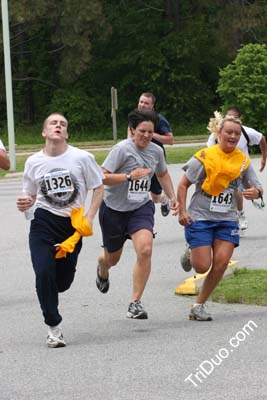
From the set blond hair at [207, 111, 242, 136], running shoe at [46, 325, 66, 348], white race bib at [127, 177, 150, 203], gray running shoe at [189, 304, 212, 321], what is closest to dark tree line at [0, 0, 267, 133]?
blond hair at [207, 111, 242, 136]

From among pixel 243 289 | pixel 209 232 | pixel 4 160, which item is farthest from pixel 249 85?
pixel 4 160

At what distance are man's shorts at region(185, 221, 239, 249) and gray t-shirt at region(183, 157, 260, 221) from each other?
0.14 feet

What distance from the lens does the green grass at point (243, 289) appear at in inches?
364

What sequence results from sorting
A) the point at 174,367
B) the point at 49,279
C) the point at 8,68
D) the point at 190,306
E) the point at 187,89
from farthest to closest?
the point at 187,89 → the point at 8,68 → the point at 190,306 → the point at 49,279 → the point at 174,367

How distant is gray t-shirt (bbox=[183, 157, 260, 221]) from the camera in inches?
335

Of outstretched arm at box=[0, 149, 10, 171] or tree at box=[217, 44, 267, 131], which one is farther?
tree at box=[217, 44, 267, 131]

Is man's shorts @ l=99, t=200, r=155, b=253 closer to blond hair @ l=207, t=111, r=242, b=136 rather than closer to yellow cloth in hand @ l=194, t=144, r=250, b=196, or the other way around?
yellow cloth in hand @ l=194, t=144, r=250, b=196

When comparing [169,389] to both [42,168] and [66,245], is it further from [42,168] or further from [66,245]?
[42,168]

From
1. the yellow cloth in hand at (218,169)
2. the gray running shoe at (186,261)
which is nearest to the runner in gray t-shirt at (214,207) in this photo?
the yellow cloth in hand at (218,169)

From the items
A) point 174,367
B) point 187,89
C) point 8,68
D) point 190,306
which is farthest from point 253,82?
point 174,367

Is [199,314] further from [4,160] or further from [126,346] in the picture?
[4,160]

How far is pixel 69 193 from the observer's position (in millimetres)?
7801

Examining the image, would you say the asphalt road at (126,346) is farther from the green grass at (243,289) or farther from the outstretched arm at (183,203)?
the outstretched arm at (183,203)

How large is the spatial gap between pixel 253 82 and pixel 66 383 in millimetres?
27166
